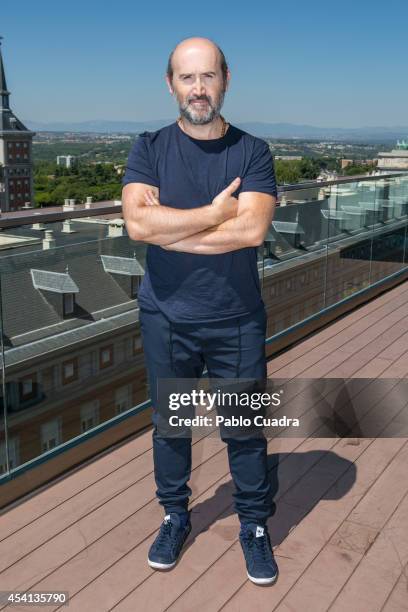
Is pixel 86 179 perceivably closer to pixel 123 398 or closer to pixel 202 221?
pixel 123 398

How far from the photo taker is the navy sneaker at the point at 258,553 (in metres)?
1.87

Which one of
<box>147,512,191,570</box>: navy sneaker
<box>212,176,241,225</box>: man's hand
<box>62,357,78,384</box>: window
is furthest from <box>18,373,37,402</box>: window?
<box>212,176,241,225</box>: man's hand

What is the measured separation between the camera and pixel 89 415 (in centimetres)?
275

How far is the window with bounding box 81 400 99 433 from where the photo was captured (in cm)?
273

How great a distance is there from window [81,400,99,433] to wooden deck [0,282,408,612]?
165 mm

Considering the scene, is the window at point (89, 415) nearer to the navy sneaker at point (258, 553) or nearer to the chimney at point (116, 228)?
the chimney at point (116, 228)

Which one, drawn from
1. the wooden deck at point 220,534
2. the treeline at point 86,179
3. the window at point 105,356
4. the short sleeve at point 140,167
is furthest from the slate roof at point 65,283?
the treeline at point 86,179

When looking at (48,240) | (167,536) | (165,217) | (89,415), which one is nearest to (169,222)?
(165,217)

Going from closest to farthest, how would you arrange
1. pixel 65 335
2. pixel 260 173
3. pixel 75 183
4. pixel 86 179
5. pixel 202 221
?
pixel 202 221, pixel 260 173, pixel 65 335, pixel 86 179, pixel 75 183

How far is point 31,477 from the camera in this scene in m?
2.42

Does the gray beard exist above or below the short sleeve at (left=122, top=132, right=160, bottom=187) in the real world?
above

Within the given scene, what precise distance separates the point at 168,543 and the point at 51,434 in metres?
0.85

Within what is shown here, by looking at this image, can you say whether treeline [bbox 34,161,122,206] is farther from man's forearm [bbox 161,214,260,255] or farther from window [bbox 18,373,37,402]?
man's forearm [bbox 161,214,260,255]

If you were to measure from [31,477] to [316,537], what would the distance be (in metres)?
1.13
